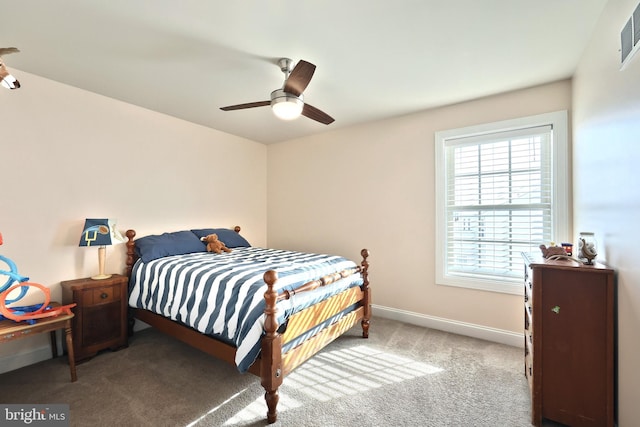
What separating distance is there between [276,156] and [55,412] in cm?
372

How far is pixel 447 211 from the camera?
10.4ft

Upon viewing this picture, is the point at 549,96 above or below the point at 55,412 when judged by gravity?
above

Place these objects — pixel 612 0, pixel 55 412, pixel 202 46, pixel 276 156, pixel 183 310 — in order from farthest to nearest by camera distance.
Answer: pixel 276 156, pixel 183 310, pixel 202 46, pixel 55 412, pixel 612 0

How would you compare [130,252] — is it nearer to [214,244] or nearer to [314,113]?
[214,244]

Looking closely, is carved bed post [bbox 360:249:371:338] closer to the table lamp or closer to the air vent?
the air vent

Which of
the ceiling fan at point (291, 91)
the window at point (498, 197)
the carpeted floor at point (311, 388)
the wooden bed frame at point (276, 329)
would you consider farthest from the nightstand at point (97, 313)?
the window at point (498, 197)

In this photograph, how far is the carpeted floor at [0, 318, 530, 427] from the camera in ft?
5.88

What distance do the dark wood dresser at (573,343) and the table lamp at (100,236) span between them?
3.41 m

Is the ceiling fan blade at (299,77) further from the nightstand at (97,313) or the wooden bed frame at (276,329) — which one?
the nightstand at (97,313)

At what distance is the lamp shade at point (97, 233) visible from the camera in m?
2.53

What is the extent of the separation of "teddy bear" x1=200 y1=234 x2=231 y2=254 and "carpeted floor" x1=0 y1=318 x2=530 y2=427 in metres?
1.07

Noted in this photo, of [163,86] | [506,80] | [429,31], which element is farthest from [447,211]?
[163,86]

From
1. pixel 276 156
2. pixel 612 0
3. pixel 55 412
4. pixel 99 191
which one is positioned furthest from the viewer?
pixel 276 156

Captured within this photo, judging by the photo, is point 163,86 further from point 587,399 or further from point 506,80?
point 587,399
